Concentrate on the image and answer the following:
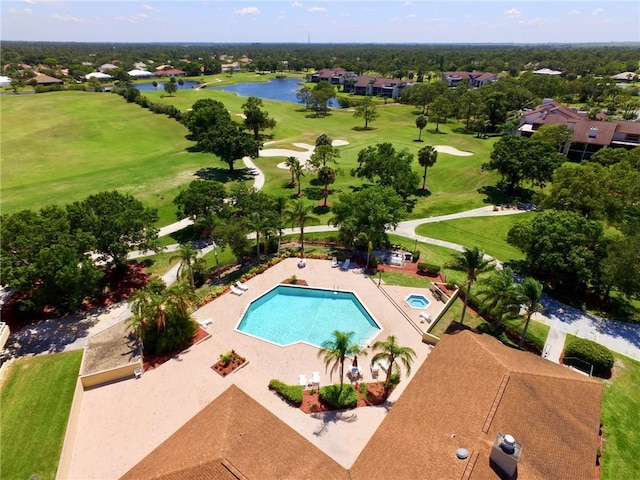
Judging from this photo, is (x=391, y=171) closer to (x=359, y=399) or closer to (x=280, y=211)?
(x=280, y=211)

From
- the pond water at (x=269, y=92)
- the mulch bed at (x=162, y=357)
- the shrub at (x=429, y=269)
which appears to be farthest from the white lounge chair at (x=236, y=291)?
the pond water at (x=269, y=92)

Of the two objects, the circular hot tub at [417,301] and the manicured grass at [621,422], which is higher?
the manicured grass at [621,422]

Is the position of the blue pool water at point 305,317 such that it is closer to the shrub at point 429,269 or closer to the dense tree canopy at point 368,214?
the dense tree canopy at point 368,214

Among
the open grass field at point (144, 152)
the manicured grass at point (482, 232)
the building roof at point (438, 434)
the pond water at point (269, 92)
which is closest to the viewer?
the building roof at point (438, 434)

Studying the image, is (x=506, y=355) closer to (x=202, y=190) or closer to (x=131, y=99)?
(x=202, y=190)

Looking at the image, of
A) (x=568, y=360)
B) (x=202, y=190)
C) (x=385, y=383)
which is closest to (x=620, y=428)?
(x=568, y=360)

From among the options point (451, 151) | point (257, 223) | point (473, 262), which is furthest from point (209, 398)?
point (451, 151)
